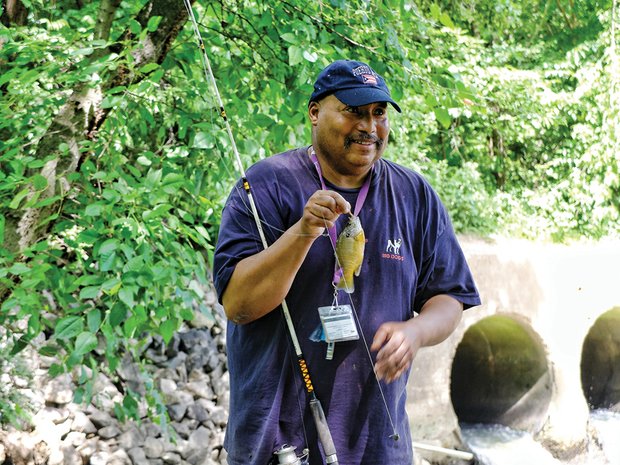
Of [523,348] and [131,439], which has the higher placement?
[131,439]

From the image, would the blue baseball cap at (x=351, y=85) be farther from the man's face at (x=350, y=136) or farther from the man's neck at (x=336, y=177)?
the man's neck at (x=336, y=177)

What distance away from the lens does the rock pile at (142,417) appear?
199 inches

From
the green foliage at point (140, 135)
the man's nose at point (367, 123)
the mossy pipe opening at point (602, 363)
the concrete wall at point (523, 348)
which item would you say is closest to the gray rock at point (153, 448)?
the green foliage at point (140, 135)

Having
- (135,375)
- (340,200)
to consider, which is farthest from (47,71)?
(135,375)

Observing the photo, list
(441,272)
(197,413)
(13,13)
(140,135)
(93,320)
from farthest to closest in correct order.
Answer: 1. (197,413)
2. (140,135)
3. (13,13)
4. (93,320)
5. (441,272)

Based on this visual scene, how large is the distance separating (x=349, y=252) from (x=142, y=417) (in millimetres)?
4020

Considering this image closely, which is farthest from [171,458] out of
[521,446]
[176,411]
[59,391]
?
[521,446]

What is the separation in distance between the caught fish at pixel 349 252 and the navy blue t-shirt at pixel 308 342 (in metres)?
0.03

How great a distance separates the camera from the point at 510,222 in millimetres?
10164

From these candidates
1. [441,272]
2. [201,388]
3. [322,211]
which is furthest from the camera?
[201,388]

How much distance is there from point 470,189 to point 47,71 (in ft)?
22.9

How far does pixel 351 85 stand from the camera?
2139mm

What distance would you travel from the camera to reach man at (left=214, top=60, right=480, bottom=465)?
6.53 ft

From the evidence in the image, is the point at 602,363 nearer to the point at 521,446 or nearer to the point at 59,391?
the point at 521,446
